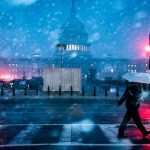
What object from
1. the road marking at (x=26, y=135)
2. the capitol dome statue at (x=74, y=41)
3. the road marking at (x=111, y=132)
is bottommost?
the road marking at (x=111, y=132)

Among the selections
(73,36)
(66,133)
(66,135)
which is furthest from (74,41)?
(66,135)

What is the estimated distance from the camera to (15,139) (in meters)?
11.7

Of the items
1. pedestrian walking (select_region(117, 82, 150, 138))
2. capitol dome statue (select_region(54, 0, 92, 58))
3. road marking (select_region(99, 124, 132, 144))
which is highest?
capitol dome statue (select_region(54, 0, 92, 58))

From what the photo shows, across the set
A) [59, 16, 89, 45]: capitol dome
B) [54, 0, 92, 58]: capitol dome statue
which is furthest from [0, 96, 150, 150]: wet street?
[59, 16, 89, 45]: capitol dome

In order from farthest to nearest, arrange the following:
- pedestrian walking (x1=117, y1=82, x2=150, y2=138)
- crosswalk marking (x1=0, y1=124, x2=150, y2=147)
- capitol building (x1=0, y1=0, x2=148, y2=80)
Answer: capitol building (x1=0, y1=0, x2=148, y2=80) < pedestrian walking (x1=117, y1=82, x2=150, y2=138) < crosswalk marking (x1=0, y1=124, x2=150, y2=147)

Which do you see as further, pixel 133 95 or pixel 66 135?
pixel 66 135

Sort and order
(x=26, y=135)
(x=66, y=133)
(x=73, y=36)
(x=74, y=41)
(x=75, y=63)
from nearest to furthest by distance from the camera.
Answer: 1. (x=26, y=135)
2. (x=66, y=133)
3. (x=75, y=63)
4. (x=73, y=36)
5. (x=74, y=41)

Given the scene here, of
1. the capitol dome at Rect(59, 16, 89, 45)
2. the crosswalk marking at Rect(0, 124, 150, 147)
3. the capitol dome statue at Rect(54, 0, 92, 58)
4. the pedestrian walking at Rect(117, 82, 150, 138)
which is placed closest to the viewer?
the crosswalk marking at Rect(0, 124, 150, 147)

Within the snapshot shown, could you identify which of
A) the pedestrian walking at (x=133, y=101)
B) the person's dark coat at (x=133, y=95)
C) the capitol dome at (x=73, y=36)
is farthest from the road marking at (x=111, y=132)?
the capitol dome at (x=73, y=36)

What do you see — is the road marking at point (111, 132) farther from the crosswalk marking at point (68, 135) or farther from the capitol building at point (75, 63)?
the capitol building at point (75, 63)

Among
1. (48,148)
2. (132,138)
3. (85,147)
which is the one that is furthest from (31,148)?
(132,138)

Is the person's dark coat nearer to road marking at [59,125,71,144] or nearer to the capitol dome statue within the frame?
road marking at [59,125,71,144]

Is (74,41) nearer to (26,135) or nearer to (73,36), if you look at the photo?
(73,36)

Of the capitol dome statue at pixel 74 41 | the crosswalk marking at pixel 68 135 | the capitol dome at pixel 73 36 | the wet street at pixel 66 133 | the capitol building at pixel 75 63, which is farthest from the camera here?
the capitol dome at pixel 73 36
